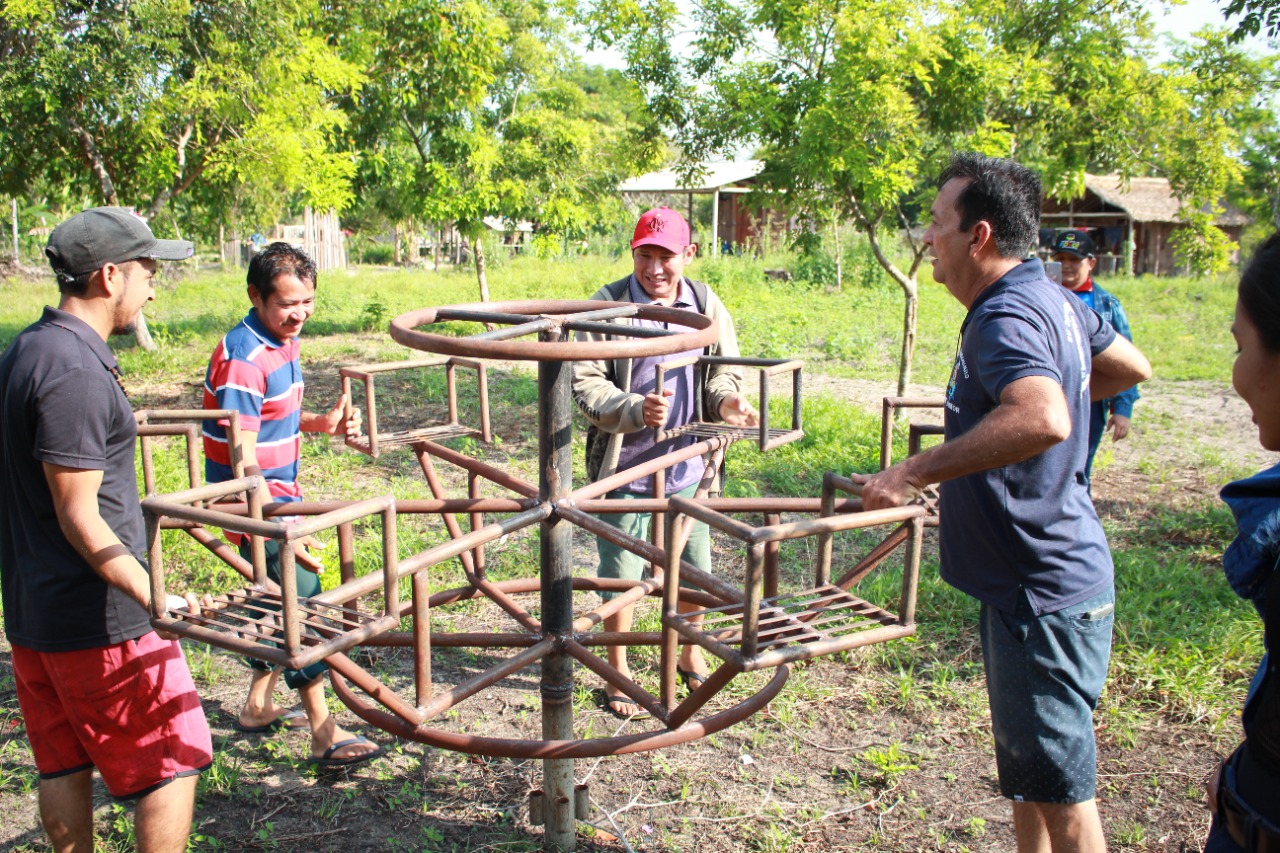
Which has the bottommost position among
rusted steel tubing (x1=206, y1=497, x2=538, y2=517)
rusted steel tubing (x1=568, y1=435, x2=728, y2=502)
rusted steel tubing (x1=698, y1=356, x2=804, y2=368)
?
rusted steel tubing (x1=206, y1=497, x2=538, y2=517)

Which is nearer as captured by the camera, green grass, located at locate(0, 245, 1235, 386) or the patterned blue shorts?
the patterned blue shorts

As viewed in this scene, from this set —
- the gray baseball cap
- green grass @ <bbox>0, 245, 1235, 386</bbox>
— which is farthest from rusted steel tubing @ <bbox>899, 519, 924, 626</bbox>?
green grass @ <bbox>0, 245, 1235, 386</bbox>

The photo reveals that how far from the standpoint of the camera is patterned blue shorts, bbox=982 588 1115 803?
1.93 m

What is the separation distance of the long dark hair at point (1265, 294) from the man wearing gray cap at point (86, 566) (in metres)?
1.82

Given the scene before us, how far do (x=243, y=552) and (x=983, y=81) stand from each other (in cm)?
484

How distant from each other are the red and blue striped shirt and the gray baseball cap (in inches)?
28.7

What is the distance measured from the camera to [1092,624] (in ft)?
6.40

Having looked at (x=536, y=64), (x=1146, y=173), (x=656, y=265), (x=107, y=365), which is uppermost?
(x=536, y=64)

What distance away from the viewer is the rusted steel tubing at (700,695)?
5.80 feet

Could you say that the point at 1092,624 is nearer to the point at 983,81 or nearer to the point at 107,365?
the point at 107,365

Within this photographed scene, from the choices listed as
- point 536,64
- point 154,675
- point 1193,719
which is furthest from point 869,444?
point 536,64

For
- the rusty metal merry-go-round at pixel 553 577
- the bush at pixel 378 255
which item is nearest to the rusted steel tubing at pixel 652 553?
the rusty metal merry-go-round at pixel 553 577

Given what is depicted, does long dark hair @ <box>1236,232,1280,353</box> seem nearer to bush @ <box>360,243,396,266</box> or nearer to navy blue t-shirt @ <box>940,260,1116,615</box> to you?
navy blue t-shirt @ <box>940,260,1116,615</box>

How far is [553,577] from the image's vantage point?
2.18 meters
